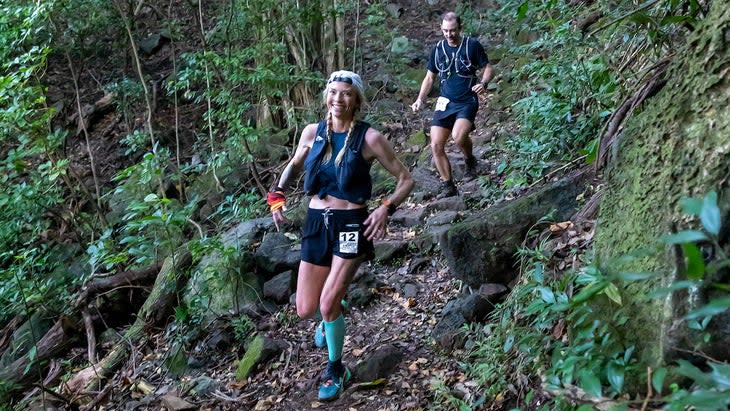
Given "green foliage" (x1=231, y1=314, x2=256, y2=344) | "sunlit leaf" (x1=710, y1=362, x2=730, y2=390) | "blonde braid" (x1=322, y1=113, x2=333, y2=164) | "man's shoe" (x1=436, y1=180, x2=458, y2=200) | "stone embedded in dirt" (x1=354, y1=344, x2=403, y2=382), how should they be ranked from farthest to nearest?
1. "man's shoe" (x1=436, y1=180, x2=458, y2=200)
2. "green foliage" (x1=231, y1=314, x2=256, y2=344)
3. "stone embedded in dirt" (x1=354, y1=344, x2=403, y2=382)
4. "blonde braid" (x1=322, y1=113, x2=333, y2=164)
5. "sunlit leaf" (x1=710, y1=362, x2=730, y2=390)

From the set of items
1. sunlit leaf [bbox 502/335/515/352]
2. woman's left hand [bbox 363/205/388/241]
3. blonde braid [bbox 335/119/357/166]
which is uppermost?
blonde braid [bbox 335/119/357/166]

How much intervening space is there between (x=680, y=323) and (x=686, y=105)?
0.92m

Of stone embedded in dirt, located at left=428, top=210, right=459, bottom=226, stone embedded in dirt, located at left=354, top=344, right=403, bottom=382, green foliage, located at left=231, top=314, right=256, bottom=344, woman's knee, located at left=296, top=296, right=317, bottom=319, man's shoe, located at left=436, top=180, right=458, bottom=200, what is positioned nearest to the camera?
woman's knee, located at left=296, top=296, right=317, bottom=319

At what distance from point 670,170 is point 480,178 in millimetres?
4571

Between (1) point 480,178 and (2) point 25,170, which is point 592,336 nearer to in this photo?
(1) point 480,178

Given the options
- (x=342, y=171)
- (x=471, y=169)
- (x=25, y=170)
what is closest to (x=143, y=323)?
(x=25, y=170)

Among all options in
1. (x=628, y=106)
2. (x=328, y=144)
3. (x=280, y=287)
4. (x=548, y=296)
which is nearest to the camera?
(x=548, y=296)

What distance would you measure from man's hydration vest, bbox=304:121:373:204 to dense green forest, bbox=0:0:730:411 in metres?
1.22

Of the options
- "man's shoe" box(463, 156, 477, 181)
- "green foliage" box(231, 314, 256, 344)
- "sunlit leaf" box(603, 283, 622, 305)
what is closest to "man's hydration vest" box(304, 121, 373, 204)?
"green foliage" box(231, 314, 256, 344)

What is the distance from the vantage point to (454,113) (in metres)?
6.93

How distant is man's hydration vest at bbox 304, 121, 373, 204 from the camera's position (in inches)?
161

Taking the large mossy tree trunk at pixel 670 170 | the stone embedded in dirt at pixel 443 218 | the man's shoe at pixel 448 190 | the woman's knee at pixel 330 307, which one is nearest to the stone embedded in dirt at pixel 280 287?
the stone embedded in dirt at pixel 443 218

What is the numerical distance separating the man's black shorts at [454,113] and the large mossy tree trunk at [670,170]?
4.00m

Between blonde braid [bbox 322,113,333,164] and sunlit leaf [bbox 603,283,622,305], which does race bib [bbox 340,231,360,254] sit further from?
sunlit leaf [bbox 603,283,622,305]
